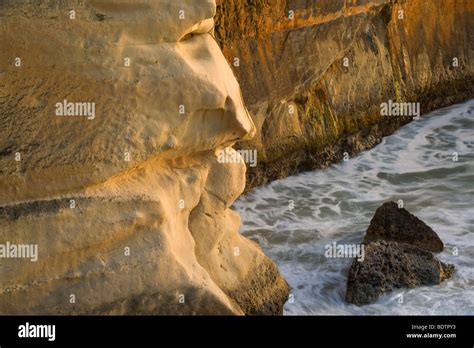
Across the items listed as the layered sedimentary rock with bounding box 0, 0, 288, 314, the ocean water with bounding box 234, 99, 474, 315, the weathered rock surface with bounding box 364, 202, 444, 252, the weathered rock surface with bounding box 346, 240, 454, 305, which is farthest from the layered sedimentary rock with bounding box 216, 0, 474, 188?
Result: the layered sedimentary rock with bounding box 0, 0, 288, 314

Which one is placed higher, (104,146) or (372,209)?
(104,146)

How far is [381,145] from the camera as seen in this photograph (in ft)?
35.6

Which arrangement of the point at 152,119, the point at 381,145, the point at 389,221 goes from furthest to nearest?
the point at 381,145 → the point at 389,221 → the point at 152,119

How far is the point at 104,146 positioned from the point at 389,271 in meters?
2.40

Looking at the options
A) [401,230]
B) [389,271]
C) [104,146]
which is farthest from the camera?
[401,230]

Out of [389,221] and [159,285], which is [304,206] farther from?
[159,285]

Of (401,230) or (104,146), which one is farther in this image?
(401,230)

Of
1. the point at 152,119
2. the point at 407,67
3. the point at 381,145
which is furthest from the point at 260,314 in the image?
the point at 407,67

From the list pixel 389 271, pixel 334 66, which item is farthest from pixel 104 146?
pixel 334 66

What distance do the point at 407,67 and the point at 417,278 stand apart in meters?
5.22

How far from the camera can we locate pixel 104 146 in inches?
204

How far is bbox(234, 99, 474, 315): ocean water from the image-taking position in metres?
6.64

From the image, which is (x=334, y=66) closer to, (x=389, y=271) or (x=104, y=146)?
(x=389, y=271)

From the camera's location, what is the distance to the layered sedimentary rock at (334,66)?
9031 millimetres
